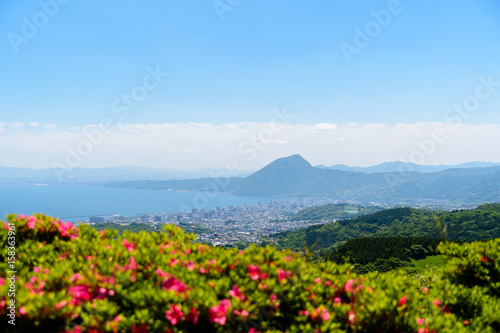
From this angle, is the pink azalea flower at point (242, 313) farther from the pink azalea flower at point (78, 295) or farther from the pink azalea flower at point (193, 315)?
the pink azalea flower at point (78, 295)

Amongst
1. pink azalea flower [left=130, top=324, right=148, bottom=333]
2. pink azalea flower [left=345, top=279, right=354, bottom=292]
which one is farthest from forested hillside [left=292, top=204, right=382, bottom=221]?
pink azalea flower [left=130, top=324, right=148, bottom=333]

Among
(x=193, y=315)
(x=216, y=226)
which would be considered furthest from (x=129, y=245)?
(x=216, y=226)

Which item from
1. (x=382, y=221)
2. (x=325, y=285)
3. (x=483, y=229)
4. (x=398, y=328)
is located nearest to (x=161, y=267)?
(x=325, y=285)

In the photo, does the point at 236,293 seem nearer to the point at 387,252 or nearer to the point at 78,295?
the point at 78,295

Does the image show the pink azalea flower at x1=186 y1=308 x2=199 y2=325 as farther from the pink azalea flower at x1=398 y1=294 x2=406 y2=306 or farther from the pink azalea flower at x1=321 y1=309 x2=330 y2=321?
the pink azalea flower at x1=398 y1=294 x2=406 y2=306

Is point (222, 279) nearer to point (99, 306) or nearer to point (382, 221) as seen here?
point (99, 306)

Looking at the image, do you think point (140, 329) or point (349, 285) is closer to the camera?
point (140, 329)

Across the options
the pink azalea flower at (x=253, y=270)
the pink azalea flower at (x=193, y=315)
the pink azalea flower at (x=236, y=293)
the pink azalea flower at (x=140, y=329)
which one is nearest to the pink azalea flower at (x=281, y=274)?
the pink azalea flower at (x=253, y=270)
